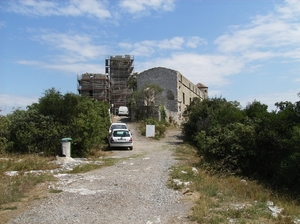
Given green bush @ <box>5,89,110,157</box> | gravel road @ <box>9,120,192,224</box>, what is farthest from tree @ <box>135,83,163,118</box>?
gravel road @ <box>9,120,192,224</box>

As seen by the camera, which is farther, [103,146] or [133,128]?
[133,128]

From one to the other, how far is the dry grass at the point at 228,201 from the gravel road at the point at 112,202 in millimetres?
430

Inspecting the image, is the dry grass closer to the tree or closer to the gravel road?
the gravel road

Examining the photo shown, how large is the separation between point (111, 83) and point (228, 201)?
193ft

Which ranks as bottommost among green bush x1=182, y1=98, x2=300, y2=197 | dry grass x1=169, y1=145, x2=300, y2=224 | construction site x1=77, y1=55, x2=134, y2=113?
dry grass x1=169, y1=145, x2=300, y2=224

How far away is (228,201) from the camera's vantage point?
7.99m

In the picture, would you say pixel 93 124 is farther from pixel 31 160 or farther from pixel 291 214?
pixel 291 214

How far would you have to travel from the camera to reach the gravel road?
6586 mm

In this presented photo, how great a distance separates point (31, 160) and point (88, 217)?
24.5ft

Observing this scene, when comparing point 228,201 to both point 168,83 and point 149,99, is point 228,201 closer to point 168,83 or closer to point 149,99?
point 149,99

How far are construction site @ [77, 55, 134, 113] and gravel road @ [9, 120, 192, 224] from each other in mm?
49279

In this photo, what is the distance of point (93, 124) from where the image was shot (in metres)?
16.0

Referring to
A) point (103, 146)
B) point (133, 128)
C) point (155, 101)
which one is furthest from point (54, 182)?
point (155, 101)

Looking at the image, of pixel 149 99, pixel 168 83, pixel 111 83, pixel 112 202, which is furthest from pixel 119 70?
pixel 112 202
